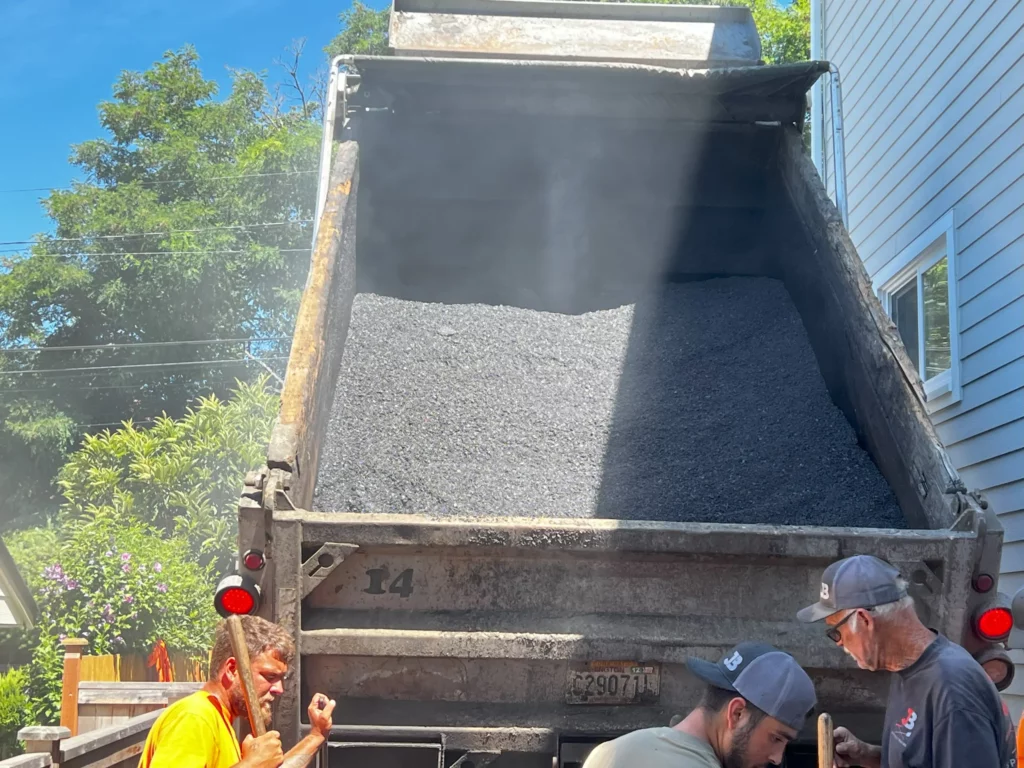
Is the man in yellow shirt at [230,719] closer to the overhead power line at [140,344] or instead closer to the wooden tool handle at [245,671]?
the wooden tool handle at [245,671]

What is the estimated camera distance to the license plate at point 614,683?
286 centimetres

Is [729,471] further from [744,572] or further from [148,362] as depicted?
[148,362]

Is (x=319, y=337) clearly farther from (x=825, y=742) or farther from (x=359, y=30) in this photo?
(x=359, y=30)

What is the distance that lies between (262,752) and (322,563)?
53 centimetres

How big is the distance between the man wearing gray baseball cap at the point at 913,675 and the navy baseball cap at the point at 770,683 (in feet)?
1.28

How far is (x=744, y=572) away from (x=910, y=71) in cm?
583

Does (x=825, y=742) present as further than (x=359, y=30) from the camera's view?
No

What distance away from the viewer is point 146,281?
2247 centimetres

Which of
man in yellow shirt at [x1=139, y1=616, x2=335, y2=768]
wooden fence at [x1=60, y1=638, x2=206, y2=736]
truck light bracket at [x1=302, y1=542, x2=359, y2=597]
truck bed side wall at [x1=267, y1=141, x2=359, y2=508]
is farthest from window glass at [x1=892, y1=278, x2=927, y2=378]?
man in yellow shirt at [x1=139, y1=616, x2=335, y2=768]

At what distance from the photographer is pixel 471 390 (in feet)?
14.1

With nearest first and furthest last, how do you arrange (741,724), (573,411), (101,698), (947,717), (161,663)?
(741,724) < (947,717) < (573,411) < (101,698) < (161,663)

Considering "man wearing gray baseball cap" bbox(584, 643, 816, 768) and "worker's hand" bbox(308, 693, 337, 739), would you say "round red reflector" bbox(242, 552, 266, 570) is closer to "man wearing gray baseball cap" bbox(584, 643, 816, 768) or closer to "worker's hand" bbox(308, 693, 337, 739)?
"worker's hand" bbox(308, 693, 337, 739)

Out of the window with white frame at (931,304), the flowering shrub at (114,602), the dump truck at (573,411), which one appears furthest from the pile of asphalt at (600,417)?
the flowering shrub at (114,602)

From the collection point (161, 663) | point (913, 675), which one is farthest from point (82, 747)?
point (161, 663)
